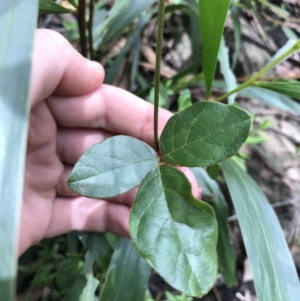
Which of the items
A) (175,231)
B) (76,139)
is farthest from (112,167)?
(76,139)

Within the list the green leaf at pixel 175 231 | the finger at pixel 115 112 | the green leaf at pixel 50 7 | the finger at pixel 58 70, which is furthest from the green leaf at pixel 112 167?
the green leaf at pixel 50 7

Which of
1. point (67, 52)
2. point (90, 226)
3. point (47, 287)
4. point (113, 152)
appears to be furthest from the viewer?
point (47, 287)

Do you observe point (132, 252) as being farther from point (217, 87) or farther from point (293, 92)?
point (217, 87)

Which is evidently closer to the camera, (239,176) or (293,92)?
(293,92)

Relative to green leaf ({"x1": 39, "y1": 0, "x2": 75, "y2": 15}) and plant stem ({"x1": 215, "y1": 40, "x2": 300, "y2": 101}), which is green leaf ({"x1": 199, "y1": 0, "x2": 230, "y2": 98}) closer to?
plant stem ({"x1": 215, "y1": 40, "x2": 300, "y2": 101})

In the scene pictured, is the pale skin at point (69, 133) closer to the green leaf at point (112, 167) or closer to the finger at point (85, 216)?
the finger at point (85, 216)

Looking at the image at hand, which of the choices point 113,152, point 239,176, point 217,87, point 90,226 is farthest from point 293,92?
point 217,87

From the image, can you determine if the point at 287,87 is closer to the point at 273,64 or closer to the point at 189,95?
the point at 273,64
